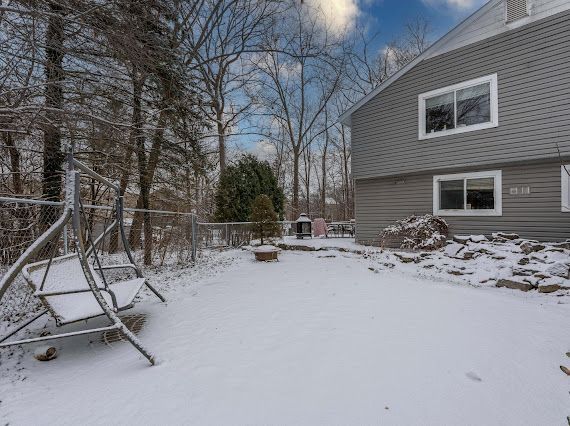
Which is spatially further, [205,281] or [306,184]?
[306,184]

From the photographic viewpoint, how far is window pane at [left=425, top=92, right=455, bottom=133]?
799cm

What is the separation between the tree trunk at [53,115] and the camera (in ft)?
11.1

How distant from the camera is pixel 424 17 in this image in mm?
18297

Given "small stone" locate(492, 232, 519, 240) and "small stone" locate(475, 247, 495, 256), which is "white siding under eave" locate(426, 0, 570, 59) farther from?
"small stone" locate(475, 247, 495, 256)

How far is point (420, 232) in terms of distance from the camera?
809 cm

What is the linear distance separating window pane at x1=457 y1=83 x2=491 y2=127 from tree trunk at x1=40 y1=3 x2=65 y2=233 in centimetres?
823

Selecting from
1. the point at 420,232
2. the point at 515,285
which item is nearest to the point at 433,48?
the point at 420,232

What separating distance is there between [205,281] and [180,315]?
1.98m

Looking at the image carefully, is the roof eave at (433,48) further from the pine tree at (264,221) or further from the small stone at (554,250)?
the small stone at (554,250)

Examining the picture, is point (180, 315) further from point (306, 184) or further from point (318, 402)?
point (306, 184)

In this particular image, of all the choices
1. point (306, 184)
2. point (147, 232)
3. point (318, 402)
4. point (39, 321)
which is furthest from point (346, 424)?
point (306, 184)

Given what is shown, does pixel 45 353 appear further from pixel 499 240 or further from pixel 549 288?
pixel 499 240

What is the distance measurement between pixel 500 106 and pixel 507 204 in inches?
90.1

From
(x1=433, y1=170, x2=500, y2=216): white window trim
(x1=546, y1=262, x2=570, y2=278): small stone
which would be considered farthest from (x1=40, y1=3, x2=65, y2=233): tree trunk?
(x1=433, y1=170, x2=500, y2=216): white window trim
